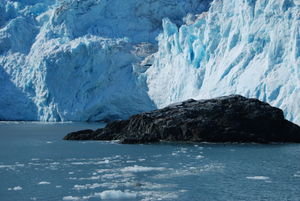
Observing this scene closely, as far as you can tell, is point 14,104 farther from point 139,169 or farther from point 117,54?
point 139,169

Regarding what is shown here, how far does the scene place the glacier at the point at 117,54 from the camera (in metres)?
34.3

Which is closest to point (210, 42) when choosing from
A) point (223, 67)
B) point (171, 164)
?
point (223, 67)

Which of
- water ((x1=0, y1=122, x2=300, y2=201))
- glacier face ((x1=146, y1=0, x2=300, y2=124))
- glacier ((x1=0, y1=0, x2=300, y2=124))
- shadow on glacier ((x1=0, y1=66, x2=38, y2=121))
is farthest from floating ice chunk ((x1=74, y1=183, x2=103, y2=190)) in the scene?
shadow on glacier ((x1=0, y1=66, x2=38, y2=121))

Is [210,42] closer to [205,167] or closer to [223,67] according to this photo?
[223,67]

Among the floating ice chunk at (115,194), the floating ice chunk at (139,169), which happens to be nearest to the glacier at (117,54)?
the floating ice chunk at (139,169)

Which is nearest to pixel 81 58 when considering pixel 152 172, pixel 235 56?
pixel 235 56

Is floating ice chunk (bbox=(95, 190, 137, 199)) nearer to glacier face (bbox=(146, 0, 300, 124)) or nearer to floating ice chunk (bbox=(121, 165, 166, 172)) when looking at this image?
floating ice chunk (bbox=(121, 165, 166, 172))

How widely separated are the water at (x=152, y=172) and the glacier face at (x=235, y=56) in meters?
5.72

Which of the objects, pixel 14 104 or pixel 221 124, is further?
pixel 14 104

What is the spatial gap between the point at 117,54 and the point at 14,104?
10359 millimetres

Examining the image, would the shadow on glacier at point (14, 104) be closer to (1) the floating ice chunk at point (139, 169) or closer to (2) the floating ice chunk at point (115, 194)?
(1) the floating ice chunk at point (139, 169)

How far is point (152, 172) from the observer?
1558cm

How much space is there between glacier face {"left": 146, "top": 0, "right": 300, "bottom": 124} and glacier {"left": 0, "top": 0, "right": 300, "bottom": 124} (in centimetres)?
8

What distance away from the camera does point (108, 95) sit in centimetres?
4188
